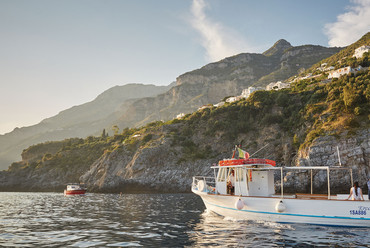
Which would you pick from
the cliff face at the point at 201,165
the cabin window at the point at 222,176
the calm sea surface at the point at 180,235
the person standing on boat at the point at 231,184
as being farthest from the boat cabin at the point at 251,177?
the cliff face at the point at 201,165

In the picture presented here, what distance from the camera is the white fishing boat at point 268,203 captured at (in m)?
13.2

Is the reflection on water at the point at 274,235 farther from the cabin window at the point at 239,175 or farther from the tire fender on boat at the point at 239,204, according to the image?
the cabin window at the point at 239,175

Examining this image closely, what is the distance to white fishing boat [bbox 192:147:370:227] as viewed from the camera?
13.2m

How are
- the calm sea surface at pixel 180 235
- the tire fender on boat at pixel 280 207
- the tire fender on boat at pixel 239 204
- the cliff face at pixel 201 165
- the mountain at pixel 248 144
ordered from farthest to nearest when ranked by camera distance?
the mountain at pixel 248 144, the cliff face at pixel 201 165, the tire fender on boat at pixel 239 204, the tire fender on boat at pixel 280 207, the calm sea surface at pixel 180 235

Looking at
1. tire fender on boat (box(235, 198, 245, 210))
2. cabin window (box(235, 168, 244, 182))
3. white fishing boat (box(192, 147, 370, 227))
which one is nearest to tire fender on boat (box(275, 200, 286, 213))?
white fishing boat (box(192, 147, 370, 227))

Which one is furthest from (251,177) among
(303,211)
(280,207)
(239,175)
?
(303,211)

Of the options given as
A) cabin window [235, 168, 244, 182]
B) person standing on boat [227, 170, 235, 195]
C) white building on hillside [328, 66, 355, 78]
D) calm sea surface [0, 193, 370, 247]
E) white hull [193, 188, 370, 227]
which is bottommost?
calm sea surface [0, 193, 370, 247]

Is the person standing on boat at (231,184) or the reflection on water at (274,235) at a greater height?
the person standing on boat at (231,184)

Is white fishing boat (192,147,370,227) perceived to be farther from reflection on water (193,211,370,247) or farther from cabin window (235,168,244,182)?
reflection on water (193,211,370,247)

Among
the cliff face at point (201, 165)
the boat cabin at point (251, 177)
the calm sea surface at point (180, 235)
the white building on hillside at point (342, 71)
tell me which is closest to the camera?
the calm sea surface at point (180, 235)

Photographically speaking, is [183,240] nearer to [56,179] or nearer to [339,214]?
[339,214]

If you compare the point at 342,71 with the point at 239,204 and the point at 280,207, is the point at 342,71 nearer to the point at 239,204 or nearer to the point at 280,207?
the point at 280,207

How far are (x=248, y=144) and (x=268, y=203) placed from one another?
145 feet

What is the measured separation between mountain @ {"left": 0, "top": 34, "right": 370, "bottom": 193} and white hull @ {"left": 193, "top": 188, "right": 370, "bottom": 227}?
24.9 m
